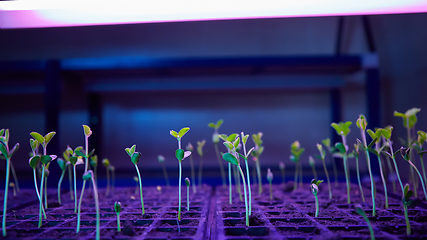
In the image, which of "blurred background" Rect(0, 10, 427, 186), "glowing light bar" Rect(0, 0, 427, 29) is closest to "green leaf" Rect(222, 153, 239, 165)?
"glowing light bar" Rect(0, 0, 427, 29)

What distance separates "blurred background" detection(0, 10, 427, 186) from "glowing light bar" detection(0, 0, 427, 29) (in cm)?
83

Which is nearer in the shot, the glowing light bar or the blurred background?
the glowing light bar

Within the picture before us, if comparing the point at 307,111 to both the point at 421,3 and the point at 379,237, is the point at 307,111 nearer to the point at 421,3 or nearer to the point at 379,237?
the point at 421,3

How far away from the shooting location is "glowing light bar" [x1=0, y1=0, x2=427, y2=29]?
0.70 metres

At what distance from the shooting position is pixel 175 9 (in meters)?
0.72

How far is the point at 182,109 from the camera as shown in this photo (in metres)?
1.89

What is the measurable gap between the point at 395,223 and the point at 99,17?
3.49 feet

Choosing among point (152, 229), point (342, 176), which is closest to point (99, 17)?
point (152, 229)

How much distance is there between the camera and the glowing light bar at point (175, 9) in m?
0.70

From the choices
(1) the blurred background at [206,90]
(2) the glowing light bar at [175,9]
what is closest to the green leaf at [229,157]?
(2) the glowing light bar at [175,9]

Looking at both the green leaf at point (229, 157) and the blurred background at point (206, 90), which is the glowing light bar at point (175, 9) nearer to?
the green leaf at point (229, 157)

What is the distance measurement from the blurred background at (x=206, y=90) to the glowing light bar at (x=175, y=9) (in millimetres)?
827

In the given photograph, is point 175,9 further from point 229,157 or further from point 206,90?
point 206,90

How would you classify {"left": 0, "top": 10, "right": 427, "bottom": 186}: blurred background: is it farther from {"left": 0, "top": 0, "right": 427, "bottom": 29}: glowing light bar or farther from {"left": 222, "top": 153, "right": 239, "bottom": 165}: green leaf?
{"left": 222, "top": 153, "right": 239, "bottom": 165}: green leaf
